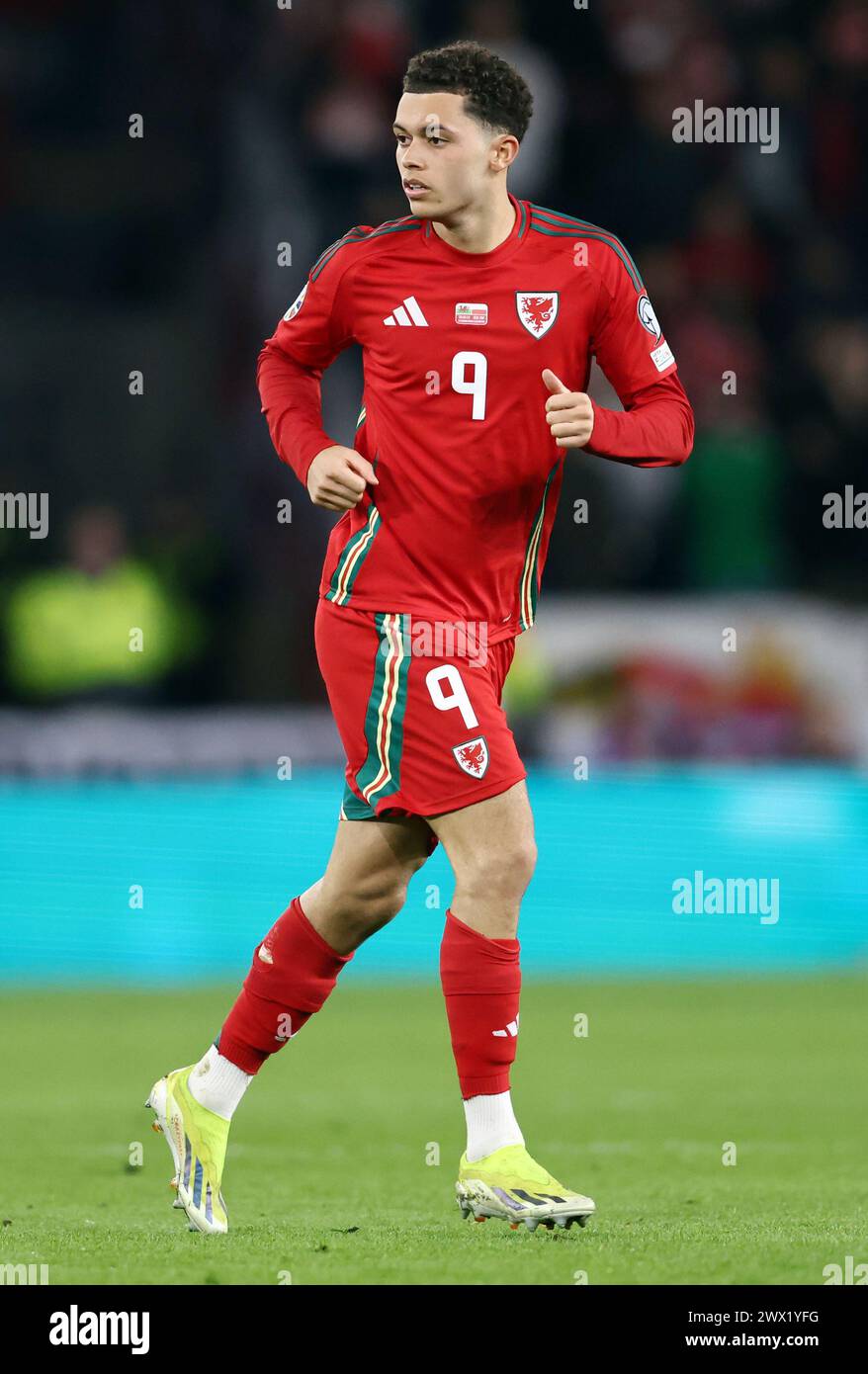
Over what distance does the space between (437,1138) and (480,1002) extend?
187cm

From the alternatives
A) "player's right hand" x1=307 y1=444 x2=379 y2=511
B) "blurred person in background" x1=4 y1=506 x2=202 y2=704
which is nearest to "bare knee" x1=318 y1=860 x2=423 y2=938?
"player's right hand" x1=307 y1=444 x2=379 y2=511

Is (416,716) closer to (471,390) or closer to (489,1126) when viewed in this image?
(471,390)

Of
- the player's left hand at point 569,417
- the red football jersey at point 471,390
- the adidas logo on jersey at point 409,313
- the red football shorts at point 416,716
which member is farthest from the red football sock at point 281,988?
the adidas logo on jersey at point 409,313

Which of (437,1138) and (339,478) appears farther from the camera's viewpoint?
(437,1138)

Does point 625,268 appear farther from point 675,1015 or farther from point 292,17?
point 292,17

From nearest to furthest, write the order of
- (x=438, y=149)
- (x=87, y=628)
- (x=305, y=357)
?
(x=438, y=149) → (x=305, y=357) → (x=87, y=628)

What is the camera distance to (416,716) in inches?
197

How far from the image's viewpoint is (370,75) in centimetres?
1416

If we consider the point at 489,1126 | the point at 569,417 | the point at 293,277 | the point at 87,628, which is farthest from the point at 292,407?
the point at 293,277

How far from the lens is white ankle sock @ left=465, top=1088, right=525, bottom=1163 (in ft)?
16.4

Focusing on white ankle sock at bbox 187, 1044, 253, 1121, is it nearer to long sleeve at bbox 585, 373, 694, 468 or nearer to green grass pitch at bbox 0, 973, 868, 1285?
green grass pitch at bbox 0, 973, 868, 1285

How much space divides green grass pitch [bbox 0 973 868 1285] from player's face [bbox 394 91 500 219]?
227 cm

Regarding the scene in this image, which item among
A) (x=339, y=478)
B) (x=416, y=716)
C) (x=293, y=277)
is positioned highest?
(x=293, y=277)

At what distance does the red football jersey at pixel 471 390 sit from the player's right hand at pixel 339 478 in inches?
4.1
